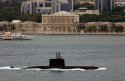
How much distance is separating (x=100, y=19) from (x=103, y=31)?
17598 mm

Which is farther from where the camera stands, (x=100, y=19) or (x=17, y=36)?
(x=100, y=19)

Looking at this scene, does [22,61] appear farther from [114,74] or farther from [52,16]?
[52,16]

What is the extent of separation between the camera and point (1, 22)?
586ft

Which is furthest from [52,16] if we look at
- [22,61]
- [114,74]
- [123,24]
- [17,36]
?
[114,74]

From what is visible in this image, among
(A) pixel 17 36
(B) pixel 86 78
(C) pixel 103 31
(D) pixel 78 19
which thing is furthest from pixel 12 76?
(D) pixel 78 19

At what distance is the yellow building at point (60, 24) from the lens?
164875 mm

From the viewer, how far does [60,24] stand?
16562cm

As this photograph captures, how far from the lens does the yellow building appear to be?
16488 centimetres

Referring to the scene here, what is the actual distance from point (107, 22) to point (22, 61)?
109 m

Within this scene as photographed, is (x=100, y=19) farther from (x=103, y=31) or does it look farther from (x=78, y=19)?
(x=103, y=31)

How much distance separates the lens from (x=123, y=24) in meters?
169

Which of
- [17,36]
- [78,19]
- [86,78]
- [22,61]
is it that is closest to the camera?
[86,78]

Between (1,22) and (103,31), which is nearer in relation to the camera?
(103,31)

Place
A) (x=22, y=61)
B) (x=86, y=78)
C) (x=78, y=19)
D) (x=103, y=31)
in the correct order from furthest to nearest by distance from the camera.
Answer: (x=78, y=19) → (x=103, y=31) → (x=22, y=61) → (x=86, y=78)
